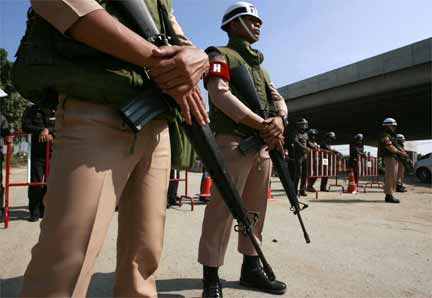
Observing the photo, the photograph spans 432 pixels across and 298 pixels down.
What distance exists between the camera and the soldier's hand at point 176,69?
3.81 feet

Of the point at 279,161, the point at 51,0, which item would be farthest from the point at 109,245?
the point at 51,0

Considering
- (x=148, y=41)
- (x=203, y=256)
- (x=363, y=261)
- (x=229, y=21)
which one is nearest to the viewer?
(x=148, y=41)

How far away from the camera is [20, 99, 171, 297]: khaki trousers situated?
1.02 metres

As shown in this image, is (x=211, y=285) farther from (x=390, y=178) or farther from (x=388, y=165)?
(x=388, y=165)

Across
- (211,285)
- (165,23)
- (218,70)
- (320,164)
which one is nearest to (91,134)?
(165,23)

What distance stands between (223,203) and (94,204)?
1219 mm

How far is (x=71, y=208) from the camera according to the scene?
1031 mm

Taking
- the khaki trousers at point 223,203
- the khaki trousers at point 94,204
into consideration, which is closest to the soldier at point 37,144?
the khaki trousers at point 223,203

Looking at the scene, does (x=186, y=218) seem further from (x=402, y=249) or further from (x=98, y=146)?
(x=98, y=146)

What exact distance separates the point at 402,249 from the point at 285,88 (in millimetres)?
19701

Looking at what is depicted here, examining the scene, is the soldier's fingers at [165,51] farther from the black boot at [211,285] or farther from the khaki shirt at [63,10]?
the black boot at [211,285]

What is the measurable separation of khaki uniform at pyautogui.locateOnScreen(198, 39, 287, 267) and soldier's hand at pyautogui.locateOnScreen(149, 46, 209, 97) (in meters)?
0.97

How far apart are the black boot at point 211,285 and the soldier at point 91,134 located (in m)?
0.86

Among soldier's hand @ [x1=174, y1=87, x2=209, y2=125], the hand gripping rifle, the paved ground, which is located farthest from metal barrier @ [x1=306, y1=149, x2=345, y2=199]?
soldier's hand @ [x1=174, y1=87, x2=209, y2=125]
